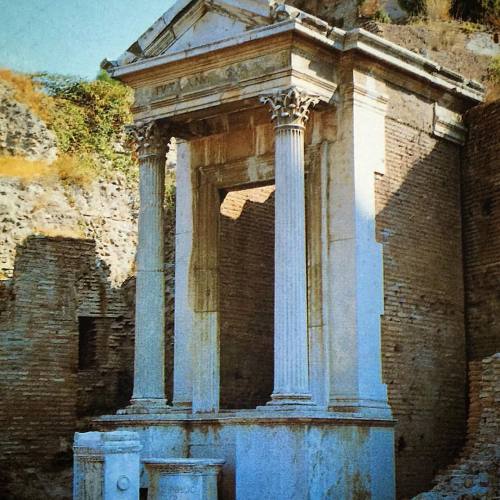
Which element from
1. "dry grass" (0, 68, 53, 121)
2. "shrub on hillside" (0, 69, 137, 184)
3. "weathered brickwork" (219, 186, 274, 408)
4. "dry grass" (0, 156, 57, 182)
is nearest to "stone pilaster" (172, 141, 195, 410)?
"weathered brickwork" (219, 186, 274, 408)

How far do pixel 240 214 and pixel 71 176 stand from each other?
525 cm

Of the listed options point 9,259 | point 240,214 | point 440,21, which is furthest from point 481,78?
point 9,259

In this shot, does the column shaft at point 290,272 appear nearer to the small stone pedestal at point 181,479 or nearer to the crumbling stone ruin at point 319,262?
the crumbling stone ruin at point 319,262

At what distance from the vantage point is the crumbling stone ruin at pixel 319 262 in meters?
14.4

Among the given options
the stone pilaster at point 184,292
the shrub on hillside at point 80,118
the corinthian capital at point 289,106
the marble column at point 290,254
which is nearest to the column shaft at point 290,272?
the marble column at point 290,254

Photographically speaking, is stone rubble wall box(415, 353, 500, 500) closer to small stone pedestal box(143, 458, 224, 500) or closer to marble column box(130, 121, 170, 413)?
small stone pedestal box(143, 458, 224, 500)

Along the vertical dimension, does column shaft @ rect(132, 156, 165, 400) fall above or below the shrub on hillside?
below

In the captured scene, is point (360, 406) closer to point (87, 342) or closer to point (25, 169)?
point (87, 342)

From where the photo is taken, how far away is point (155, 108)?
52.5ft

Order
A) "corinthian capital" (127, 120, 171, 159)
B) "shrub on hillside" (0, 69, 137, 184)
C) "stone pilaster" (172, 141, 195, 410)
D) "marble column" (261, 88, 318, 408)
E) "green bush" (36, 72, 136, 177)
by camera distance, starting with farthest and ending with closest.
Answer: "green bush" (36, 72, 136, 177)
"shrub on hillside" (0, 69, 137, 184)
"stone pilaster" (172, 141, 195, 410)
"corinthian capital" (127, 120, 171, 159)
"marble column" (261, 88, 318, 408)

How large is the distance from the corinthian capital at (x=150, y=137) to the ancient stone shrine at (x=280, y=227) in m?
0.02

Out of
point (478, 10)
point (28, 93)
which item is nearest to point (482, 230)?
point (478, 10)

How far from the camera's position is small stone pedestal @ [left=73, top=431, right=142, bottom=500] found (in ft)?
38.5

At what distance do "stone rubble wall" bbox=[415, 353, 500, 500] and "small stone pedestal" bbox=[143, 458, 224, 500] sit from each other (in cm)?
264
